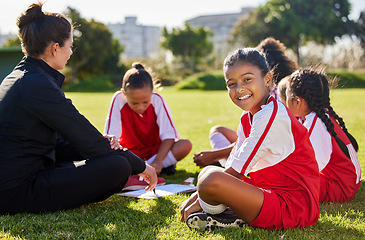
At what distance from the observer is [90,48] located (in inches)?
1264

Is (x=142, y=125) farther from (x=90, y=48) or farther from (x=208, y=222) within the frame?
(x=90, y=48)

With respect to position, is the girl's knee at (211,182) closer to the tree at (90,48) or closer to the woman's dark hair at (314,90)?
the woman's dark hair at (314,90)

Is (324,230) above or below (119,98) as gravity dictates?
below

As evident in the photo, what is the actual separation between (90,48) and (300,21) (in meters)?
18.1

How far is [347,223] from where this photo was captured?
253 cm

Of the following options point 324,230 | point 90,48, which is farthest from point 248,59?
point 90,48

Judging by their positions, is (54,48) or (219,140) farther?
(219,140)

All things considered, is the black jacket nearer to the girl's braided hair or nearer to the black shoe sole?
the black shoe sole

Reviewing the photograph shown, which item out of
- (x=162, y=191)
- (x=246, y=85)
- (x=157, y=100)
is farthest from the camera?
(x=157, y=100)

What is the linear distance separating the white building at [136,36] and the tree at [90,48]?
6593cm

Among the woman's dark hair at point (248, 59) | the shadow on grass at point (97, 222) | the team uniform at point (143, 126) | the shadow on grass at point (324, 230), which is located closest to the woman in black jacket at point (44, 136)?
the shadow on grass at point (97, 222)

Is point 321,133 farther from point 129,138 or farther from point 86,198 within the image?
point 129,138

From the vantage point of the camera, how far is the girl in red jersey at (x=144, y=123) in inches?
155

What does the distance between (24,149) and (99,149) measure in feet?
1.66
